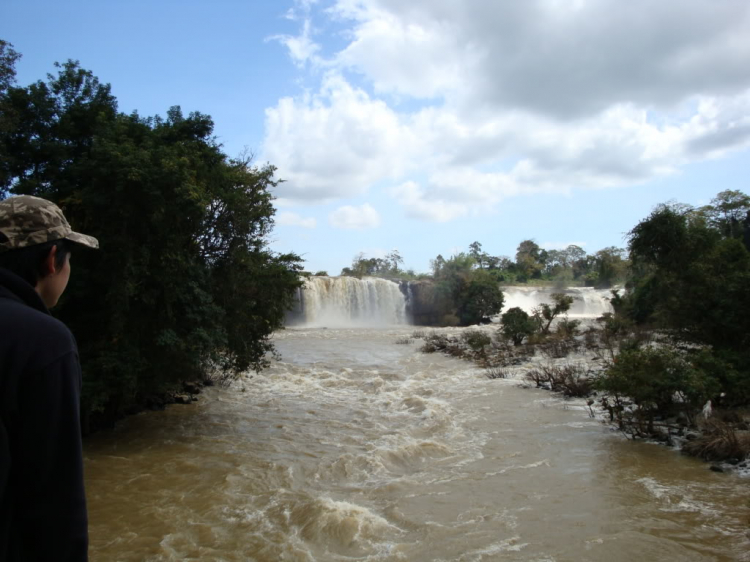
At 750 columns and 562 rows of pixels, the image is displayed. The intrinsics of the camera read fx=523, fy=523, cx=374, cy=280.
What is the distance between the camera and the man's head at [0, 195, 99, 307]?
5.63ft

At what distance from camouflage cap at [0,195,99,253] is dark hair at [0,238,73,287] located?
18 millimetres

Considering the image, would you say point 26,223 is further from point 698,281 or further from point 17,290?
point 698,281

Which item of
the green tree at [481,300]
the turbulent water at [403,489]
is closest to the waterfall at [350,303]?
the green tree at [481,300]

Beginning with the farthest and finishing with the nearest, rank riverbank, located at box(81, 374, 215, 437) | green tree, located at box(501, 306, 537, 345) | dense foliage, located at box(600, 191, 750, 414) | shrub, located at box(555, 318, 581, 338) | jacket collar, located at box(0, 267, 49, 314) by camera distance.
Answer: shrub, located at box(555, 318, 581, 338) → green tree, located at box(501, 306, 537, 345) → riverbank, located at box(81, 374, 215, 437) → dense foliage, located at box(600, 191, 750, 414) → jacket collar, located at box(0, 267, 49, 314)

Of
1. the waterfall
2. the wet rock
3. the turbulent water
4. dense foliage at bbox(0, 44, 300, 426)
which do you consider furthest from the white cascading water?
dense foliage at bbox(0, 44, 300, 426)

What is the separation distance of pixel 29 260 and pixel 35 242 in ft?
0.22

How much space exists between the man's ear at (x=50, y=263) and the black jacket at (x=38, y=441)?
0.27m

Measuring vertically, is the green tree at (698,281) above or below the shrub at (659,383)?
above

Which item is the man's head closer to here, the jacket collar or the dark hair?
the dark hair

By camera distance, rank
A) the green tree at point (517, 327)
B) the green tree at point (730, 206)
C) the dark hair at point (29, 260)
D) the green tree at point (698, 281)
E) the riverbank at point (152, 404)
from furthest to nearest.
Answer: the green tree at point (730, 206) < the green tree at point (517, 327) < the green tree at point (698, 281) < the riverbank at point (152, 404) < the dark hair at point (29, 260)

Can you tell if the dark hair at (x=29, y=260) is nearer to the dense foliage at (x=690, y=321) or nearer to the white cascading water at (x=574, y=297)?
the dense foliage at (x=690, y=321)

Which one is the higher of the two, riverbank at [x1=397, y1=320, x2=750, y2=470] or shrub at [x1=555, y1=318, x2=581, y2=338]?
shrub at [x1=555, y1=318, x2=581, y2=338]

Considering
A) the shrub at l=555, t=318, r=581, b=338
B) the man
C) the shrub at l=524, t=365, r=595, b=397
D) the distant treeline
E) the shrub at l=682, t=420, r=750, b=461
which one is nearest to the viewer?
the man

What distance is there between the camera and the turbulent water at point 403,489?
5133mm
